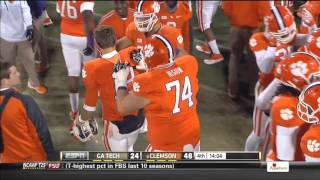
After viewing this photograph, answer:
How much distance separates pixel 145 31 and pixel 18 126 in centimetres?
67

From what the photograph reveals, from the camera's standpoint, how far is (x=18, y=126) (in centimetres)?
236

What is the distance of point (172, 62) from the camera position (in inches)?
89.0

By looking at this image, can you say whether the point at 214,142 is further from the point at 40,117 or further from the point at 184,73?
the point at 40,117

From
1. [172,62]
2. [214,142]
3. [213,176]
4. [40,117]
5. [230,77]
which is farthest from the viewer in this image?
[230,77]

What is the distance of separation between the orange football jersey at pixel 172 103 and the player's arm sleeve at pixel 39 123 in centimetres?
44

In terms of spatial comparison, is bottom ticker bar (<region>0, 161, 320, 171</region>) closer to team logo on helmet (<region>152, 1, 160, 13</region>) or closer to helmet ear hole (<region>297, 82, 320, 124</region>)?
helmet ear hole (<region>297, 82, 320, 124</region>)

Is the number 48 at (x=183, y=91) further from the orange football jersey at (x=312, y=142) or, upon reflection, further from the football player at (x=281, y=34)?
the orange football jersey at (x=312, y=142)

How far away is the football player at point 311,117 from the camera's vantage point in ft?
6.95

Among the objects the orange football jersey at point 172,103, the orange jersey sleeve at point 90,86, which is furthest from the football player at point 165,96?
the orange jersey sleeve at point 90,86

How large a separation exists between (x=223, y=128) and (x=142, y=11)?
77cm

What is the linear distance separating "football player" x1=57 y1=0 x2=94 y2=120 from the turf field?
0.10 feet

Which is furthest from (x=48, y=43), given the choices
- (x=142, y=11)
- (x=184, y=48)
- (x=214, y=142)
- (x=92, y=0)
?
(x=214, y=142)

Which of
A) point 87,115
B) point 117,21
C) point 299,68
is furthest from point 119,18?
point 299,68

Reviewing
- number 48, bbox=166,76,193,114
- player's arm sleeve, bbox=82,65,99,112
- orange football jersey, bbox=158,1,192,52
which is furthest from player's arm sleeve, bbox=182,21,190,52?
player's arm sleeve, bbox=82,65,99,112
